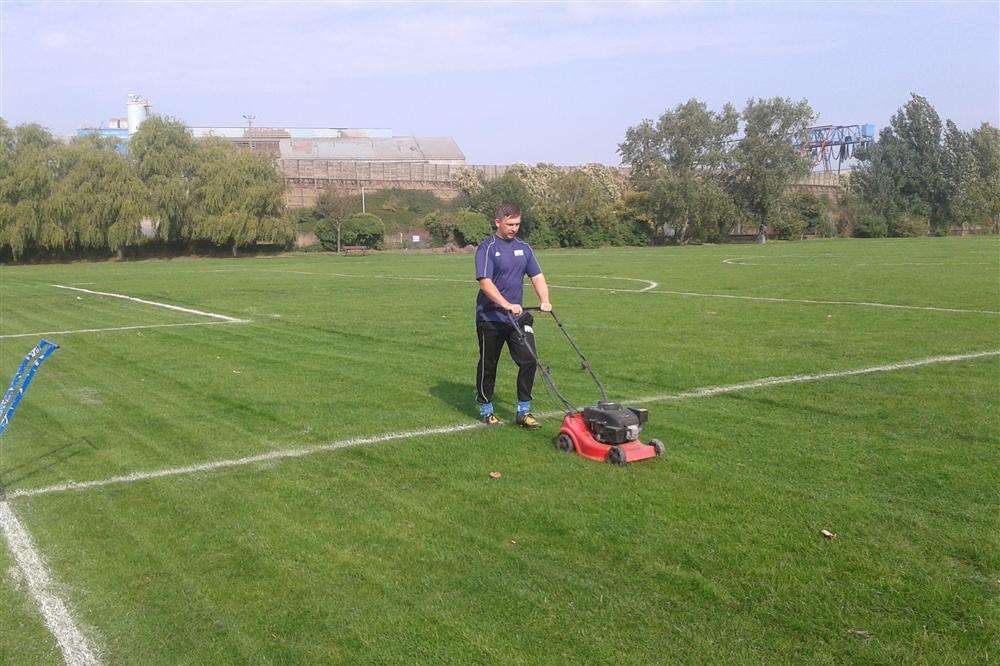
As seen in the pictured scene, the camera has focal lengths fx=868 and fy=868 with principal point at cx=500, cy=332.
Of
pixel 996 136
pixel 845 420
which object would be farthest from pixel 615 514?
pixel 996 136

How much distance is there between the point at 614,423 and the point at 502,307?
1.63m

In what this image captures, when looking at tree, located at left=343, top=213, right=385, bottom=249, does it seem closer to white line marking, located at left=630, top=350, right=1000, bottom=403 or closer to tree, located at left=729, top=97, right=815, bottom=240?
tree, located at left=729, top=97, right=815, bottom=240

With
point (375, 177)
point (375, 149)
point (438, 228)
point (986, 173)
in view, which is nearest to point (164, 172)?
point (438, 228)

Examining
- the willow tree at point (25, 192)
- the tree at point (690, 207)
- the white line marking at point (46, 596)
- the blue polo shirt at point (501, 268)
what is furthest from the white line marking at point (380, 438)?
the tree at point (690, 207)

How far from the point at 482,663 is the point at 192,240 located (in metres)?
59.9

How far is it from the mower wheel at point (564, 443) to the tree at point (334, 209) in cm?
5558

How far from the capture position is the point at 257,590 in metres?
4.58

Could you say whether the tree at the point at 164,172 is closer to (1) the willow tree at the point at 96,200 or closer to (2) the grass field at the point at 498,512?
(1) the willow tree at the point at 96,200

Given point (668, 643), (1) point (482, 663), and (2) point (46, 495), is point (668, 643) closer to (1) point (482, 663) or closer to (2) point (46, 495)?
(1) point (482, 663)

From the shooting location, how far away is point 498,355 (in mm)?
8086

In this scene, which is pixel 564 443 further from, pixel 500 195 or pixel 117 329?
pixel 500 195

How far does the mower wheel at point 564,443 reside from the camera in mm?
7020

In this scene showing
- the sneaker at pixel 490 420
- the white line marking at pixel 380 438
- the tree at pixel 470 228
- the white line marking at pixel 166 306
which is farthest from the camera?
the tree at pixel 470 228

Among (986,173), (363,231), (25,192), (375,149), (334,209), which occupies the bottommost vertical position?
(363,231)
